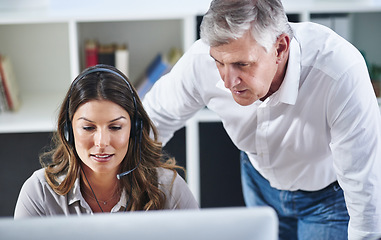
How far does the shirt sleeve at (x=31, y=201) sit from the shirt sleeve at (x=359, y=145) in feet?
2.70

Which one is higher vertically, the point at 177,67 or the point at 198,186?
the point at 177,67


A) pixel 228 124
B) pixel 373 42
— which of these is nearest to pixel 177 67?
pixel 228 124

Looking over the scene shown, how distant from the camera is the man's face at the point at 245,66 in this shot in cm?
130

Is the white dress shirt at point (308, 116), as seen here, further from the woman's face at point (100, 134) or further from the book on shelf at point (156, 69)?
the book on shelf at point (156, 69)

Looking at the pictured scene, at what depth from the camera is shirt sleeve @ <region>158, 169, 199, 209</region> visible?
1503 millimetres

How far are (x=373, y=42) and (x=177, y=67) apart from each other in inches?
59.4

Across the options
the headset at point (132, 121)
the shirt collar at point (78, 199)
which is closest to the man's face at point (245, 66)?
the headset at point (132, 121)

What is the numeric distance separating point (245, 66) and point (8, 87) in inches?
64.2

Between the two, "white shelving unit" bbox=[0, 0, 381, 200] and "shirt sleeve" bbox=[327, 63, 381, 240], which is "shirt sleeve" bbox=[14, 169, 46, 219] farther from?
"white shelving unit" bbox=[0, 0, 381, 200]

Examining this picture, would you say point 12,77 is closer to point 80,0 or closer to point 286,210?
point 80,0

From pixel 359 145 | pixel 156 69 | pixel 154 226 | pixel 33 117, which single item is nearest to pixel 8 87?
pixel 33 117

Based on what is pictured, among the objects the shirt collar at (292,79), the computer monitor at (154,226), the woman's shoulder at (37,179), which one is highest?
the shirt collar at (292,79)

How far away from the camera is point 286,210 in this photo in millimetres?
1885

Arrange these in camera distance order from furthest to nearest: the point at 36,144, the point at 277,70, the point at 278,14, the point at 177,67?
the point at 36,144, the point at 177,67, the point at 277,70, the point at 278,14
